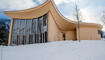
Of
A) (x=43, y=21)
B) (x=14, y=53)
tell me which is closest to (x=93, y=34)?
(x=43, y=21)

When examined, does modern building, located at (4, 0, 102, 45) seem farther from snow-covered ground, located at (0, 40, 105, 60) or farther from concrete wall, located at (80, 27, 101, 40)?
snow-covered ground, located at (0, 40, 105, 60)

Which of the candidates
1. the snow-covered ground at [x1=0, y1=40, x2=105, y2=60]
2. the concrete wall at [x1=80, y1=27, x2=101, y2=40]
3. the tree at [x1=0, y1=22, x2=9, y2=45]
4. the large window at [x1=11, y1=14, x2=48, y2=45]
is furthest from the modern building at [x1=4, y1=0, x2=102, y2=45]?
the tree at [x1=0, y1=22, x2=9, y2=45]

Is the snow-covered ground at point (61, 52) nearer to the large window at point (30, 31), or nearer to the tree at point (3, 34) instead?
the large window at point (30, 31)

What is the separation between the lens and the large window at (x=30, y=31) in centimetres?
818

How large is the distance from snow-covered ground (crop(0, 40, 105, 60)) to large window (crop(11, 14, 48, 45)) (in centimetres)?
206

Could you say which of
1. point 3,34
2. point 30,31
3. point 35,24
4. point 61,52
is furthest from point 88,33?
point 3,34

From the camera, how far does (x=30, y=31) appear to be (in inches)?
358

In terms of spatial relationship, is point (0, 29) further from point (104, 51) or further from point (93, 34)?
point (104, 51)

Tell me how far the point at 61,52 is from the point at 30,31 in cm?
505

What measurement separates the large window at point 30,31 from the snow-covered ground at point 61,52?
2.06m

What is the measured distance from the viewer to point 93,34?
11430 millimetres

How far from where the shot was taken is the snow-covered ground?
16.5 ft

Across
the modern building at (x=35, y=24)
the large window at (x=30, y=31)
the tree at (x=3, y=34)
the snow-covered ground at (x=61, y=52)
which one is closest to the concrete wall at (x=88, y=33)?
the modern building at (x=35, y=24)

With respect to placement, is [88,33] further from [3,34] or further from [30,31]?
[3,34]
